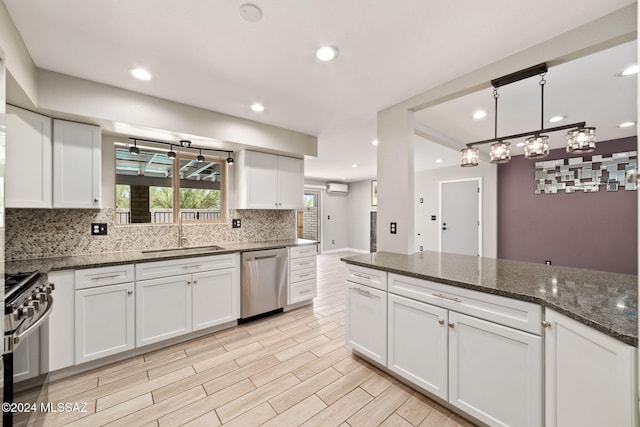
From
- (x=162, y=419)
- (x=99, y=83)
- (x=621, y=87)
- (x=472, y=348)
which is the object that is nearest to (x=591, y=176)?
(x=621, y=87)

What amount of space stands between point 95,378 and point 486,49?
3.82m

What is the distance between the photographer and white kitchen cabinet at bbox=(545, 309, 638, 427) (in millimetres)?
961

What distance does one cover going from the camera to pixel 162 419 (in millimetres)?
1645

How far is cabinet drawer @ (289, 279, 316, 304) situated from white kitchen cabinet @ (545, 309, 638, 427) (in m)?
2.60

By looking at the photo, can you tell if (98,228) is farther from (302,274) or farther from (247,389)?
(302,274)

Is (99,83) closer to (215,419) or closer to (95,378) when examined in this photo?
(95,378)

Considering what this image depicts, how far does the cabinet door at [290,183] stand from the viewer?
3602mm

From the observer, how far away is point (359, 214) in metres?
8.48

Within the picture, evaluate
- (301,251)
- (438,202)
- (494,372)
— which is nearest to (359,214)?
(438,202)

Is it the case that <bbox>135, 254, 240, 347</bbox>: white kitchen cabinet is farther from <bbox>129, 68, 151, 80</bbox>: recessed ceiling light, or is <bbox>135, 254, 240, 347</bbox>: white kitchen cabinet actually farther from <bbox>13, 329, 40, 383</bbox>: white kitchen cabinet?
<bbox>129, 68, 151, 80</bbox>: recessed ceiling light

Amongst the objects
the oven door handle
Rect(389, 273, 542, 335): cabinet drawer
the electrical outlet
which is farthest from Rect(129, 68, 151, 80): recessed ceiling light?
Rect(389, 273, 542, 335): cabinet drawer

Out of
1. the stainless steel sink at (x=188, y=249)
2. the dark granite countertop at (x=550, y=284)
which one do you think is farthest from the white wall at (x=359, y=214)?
the dark granite countertop at (x=550, y=284)

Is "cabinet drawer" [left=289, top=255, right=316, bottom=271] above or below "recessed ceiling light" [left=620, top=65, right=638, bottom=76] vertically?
Answer: below

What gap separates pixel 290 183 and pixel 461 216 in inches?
167
